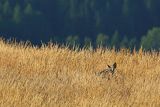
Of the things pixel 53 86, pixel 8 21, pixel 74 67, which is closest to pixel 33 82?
pixel 53 86

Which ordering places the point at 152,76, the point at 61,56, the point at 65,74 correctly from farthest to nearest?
the point at 61,56, the point at 152,76, the point at 65,74

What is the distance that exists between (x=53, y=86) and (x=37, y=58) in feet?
8.05

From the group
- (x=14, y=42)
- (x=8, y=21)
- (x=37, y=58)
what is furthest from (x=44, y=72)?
(x=8, y=21)

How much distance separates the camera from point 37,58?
414 inches

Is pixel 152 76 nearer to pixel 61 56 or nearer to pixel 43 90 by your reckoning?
pixel 61 56

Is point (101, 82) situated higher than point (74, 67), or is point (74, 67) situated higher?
point (74, 67)

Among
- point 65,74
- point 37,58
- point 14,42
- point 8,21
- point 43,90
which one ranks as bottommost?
point 43,90

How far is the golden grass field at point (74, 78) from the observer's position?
23.7 ft

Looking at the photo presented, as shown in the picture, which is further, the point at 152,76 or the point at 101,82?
the point at 152,76

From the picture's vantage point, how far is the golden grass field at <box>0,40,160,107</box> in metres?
7.23

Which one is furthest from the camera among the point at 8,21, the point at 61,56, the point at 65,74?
the point at 8,21

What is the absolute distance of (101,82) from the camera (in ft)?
28.7

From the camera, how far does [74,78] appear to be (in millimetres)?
8883

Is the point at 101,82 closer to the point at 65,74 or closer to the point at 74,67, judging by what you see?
the point at 65,74
